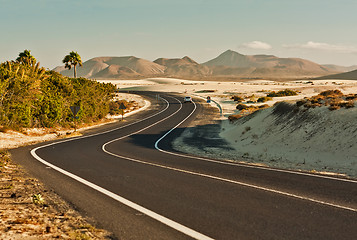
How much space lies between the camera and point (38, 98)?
29297 millimetres

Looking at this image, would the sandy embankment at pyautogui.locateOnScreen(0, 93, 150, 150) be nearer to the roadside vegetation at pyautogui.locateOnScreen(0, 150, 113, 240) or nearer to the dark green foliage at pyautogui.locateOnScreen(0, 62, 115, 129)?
the dark green foliage at pyautogui.locateOnScreen(0, 62, 115, 129)

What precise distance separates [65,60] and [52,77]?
94.8 feet

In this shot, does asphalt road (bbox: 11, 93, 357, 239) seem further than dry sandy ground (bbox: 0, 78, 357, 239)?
No

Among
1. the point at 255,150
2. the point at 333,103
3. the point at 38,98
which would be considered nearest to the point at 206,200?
the point at 255,150

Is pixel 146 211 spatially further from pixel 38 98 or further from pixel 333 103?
pixel 38 98

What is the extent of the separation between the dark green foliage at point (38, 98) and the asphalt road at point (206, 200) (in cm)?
1615

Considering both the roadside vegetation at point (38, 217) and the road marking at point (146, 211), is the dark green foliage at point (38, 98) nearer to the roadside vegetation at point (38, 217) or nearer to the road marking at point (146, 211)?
the road marking at point (146, 211)

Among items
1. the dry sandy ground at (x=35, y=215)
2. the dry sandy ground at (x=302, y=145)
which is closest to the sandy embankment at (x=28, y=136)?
the dry sandy ground at (x=302, y=145)

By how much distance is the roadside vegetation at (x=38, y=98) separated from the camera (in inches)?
1067

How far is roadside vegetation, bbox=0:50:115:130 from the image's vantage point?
27114 mm

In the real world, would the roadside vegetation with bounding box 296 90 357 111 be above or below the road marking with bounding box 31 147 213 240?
above

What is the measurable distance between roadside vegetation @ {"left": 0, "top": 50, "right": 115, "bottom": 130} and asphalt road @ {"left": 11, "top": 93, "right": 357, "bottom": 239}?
633 inches

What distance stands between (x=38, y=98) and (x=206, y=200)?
2595 centimetres

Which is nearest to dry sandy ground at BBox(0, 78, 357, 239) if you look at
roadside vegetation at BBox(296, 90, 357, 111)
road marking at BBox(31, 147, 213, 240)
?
roadside vegetation at BBox(296, 90, 357, 111)
